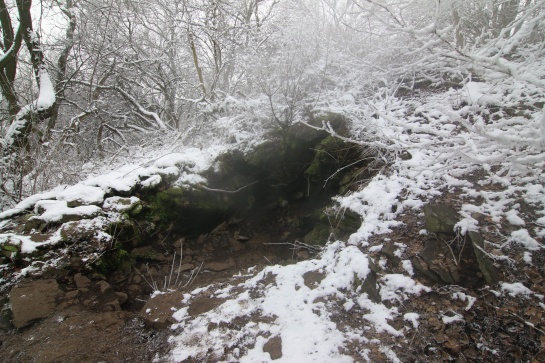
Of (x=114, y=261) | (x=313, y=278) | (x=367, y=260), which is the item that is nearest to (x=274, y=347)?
(x=313, y=278)

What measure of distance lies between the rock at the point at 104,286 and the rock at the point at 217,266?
4.13ft

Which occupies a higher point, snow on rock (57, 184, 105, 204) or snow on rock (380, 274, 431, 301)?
snow on rock (57, 184, 105, 204)

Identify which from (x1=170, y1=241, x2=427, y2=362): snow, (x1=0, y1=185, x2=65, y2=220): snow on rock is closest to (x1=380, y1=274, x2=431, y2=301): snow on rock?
(x1=170, y1=241, x2=427, y2=362): snow

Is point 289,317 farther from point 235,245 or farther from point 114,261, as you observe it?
point 114,261

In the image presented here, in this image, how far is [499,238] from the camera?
8.84 ft

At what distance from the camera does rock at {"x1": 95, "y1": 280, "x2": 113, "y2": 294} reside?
3286 millimetres

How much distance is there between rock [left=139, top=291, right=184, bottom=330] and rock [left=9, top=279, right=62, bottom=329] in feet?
2.98

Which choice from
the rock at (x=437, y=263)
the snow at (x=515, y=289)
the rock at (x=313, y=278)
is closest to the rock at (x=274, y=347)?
the rock at (x=313, y=278)

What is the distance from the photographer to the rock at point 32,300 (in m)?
2.74

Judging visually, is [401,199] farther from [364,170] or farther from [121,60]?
[121,60]

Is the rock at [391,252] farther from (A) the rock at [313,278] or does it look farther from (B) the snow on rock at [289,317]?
(A) the rock at [313,278]

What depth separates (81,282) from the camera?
10.6 ft

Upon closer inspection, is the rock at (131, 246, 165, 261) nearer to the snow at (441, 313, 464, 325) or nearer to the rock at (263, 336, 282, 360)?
the rock at (263, 336, 282, 360)

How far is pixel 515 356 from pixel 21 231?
508 centimetres
